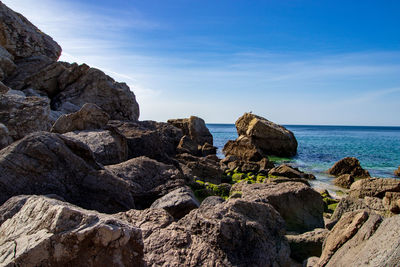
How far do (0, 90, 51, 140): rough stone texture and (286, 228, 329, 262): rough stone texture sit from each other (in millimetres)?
8001

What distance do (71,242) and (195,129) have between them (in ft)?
97.9

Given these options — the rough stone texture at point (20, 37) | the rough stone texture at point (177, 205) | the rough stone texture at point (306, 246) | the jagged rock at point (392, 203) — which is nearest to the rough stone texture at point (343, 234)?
the rough stone texture at point (306, 246)

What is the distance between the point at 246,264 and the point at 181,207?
2046mm

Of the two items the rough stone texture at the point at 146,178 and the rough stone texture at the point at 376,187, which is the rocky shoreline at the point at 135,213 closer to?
the rough stone texture at the point at 146,178

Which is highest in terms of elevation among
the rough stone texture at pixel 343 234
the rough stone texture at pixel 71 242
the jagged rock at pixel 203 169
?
the rough stone texture at pixel 71 242

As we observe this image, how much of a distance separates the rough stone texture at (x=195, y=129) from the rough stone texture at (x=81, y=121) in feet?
72.7

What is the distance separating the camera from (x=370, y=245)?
12.9 feet

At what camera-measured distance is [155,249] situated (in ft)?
12.1

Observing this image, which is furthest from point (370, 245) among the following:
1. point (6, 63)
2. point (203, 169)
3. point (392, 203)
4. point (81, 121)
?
point (6, 63)

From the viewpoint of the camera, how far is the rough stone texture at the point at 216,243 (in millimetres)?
3635

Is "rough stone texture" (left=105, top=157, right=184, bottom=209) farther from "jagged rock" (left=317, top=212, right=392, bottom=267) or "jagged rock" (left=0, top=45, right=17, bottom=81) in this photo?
"jagged rock" (left=0, top=45, right=17, bottom=81)

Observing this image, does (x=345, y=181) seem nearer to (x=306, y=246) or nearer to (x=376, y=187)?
(x=376, y=187)

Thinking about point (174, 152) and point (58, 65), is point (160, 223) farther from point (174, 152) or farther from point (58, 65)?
point (58, 65)

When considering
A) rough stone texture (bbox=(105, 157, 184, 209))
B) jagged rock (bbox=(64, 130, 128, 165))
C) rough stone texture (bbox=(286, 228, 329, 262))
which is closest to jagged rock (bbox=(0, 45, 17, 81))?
jagged rock (bbox=(64, 130, 128, 165))
